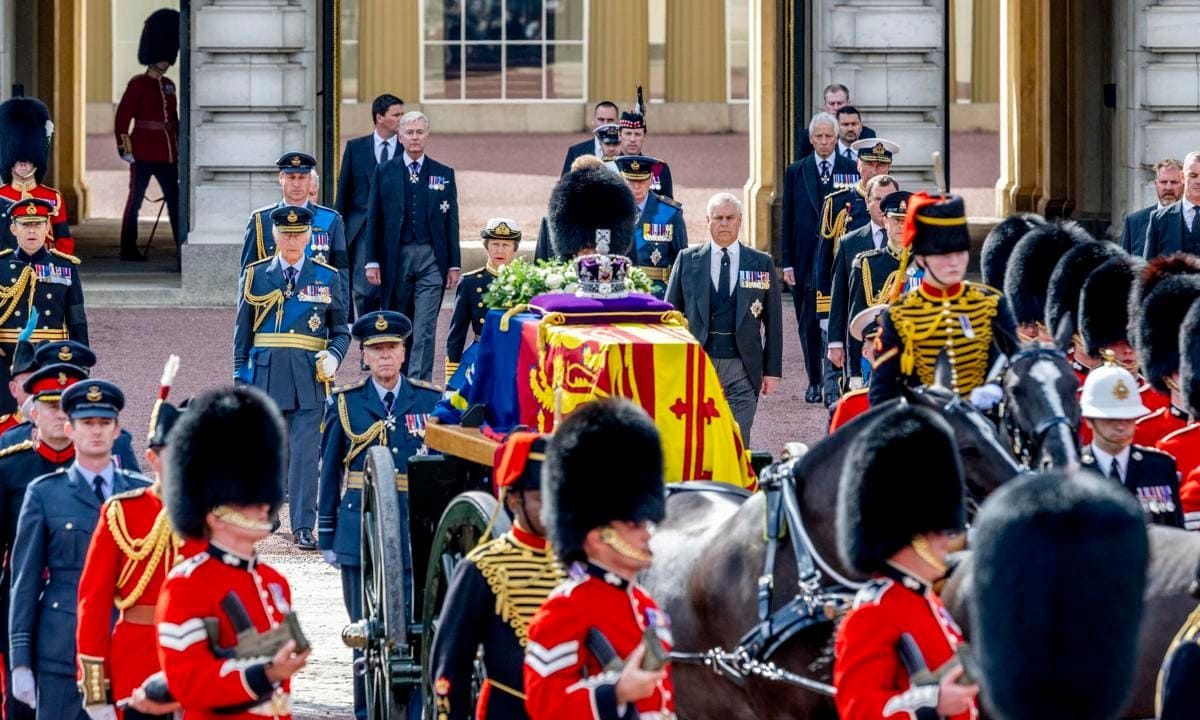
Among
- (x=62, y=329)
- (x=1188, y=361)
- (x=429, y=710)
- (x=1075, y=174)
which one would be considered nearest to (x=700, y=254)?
(x=62, y=329)

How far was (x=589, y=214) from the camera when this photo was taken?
29.5 feet

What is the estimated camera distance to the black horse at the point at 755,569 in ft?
19.6

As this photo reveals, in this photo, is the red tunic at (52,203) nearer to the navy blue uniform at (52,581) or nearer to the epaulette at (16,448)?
the epaulette at (16,448)

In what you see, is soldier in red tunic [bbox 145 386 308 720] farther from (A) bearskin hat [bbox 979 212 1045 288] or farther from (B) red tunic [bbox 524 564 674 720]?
(A) bearskin hat [bbox 979 212 1045 288]

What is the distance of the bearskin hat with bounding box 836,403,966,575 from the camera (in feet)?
16.1

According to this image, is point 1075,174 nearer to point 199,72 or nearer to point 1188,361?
point 199,72

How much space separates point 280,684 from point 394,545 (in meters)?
1.90

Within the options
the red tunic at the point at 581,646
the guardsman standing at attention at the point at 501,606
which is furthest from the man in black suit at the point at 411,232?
the red tunic at the point at 581,646

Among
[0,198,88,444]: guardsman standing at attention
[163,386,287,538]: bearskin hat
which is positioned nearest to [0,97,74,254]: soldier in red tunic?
[0,198,88,444]: guardsman standing at attention

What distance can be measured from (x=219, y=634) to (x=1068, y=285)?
3.73 meters

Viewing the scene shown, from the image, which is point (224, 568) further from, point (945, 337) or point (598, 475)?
point (945, 337)

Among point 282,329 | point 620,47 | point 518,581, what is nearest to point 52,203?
point 282,329

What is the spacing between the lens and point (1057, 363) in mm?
6289

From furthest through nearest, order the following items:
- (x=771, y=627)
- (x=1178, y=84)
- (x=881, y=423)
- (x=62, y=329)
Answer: (x=1178, y=84)
(x=62, y=329)
(x=771, y=627)
(x=881, y=423)
